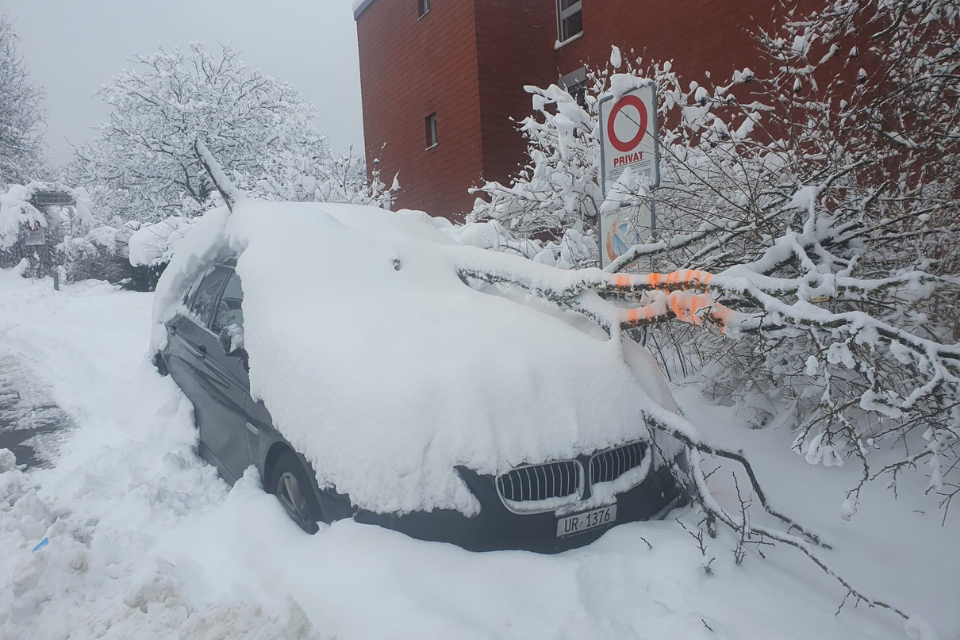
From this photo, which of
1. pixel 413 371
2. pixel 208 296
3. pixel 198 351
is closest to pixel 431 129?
pixel 208 296

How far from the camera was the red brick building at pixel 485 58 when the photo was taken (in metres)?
9.81

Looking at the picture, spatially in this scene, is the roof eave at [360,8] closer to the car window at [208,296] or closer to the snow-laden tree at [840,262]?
the snow-laden tree at [840,262]

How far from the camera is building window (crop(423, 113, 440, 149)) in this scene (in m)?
14.6

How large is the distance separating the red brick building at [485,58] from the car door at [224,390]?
8.05 meters

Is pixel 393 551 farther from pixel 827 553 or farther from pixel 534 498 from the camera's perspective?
pixel 827 553

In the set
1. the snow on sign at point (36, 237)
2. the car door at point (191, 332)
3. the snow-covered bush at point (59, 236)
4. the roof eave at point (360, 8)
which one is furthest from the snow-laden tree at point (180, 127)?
the car door at point (191, 332)

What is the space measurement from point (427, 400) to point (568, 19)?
41.7 ft

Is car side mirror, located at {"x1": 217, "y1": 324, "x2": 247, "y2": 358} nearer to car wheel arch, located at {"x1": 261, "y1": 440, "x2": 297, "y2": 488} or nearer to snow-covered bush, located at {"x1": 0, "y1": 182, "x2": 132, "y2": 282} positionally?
car wheel arch, located at {"x1": 261, "y1": 440, "x2": 297, "y2": 488}

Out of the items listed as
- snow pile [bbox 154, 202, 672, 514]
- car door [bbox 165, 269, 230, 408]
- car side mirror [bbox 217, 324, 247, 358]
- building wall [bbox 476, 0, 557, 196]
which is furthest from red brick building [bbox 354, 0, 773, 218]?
car side mirror [bbox 217, 324, 247, 358]

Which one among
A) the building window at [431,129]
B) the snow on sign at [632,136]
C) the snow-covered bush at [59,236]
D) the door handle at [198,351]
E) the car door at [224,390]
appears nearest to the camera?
the car door at [224,390]

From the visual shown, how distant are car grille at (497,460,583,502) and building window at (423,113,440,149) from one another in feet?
42.2

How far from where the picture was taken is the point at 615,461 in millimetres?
2807

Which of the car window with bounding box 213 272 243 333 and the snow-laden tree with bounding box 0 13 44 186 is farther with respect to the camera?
the snow-laden tree with bounding box 0 13 44 186

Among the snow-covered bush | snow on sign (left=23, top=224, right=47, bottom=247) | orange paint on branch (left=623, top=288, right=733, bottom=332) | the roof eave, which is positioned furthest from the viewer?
snow on sign (left=23, top=224, right=47, bottom=247)
